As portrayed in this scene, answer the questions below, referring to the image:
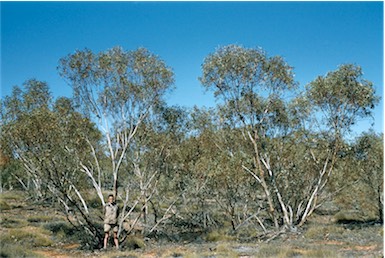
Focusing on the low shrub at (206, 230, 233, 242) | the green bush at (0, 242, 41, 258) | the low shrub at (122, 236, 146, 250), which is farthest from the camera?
the low shrub at (206, 230, 233, 242)

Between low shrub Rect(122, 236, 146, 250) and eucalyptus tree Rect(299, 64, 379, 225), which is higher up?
eucalyptus tree Rect(299, 64, 379, 225)

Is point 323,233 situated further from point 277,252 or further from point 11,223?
point 11,223

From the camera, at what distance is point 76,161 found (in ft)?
64.3

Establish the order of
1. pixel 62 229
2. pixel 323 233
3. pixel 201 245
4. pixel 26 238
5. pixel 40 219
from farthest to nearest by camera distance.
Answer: pixel 40 219 < pixel 323 233 < pixel 62 229 < pixel 26 238 < pixel 201 245

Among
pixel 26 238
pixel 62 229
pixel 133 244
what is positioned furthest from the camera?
pixel 62 229

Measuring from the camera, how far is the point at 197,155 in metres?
28.2

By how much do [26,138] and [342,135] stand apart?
17311mm

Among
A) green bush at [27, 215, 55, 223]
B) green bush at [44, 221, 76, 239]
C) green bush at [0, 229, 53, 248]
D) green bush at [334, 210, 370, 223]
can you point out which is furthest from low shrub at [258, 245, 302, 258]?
green bush at [334, 210, 370, 223]

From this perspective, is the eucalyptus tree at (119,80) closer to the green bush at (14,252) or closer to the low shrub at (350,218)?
the green bush at (14,252)

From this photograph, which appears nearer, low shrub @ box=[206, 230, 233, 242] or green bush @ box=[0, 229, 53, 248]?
green bush @ box=[0, 229, 53, 248]

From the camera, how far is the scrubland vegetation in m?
18.1

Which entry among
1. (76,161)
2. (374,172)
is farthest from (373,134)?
(76,161)

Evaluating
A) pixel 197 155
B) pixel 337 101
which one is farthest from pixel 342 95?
pixel 197 155

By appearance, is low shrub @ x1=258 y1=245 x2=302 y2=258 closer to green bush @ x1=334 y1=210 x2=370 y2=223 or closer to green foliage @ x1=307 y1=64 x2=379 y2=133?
green foliage @ x1=307 y1=64 x2=379 y2=133
